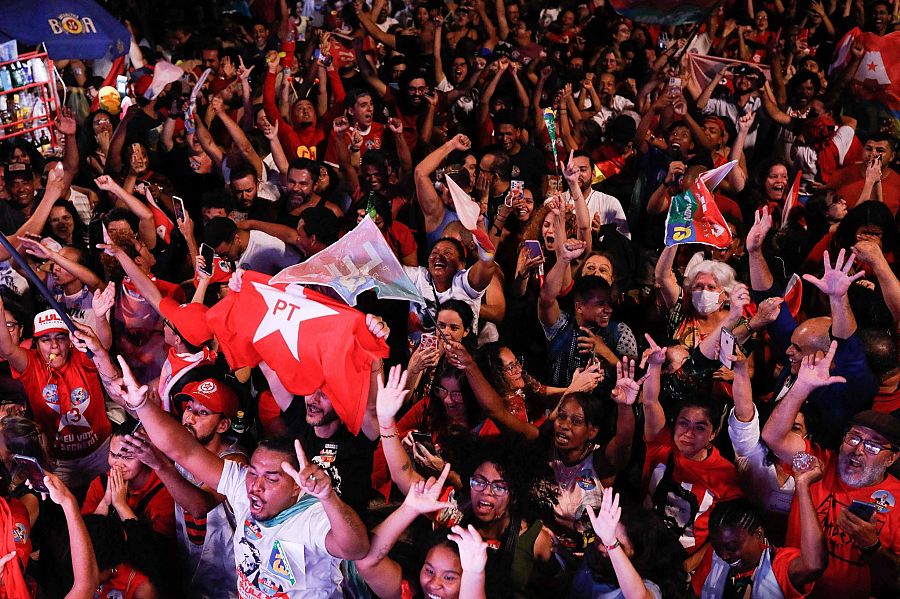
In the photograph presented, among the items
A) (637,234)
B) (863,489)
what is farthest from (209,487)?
(637,234)

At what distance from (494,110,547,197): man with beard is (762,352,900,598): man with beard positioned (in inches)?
114

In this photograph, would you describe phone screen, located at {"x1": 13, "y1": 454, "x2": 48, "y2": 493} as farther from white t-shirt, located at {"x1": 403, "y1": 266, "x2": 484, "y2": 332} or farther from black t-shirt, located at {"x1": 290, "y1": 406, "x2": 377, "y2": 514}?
white t-shirt, located at {"x1": 403, "y1": 266, "x2": 484, "y2": 332}

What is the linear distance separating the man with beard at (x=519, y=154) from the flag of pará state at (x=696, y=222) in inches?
46.3

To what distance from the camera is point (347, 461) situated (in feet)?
13.3

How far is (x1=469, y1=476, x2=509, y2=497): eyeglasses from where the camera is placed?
357cm

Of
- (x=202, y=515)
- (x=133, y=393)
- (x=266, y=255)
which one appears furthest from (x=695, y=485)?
(x=266, y=255)

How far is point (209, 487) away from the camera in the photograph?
Answer: 3797mm

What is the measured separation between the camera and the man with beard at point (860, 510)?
11.2ft

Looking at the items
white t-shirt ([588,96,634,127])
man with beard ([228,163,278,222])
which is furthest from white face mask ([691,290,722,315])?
white t-shirt ([588,96,634,127])

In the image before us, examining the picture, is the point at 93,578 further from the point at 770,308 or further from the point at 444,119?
the point at 444,119

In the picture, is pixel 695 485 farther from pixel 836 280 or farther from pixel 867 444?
pixel 836 280

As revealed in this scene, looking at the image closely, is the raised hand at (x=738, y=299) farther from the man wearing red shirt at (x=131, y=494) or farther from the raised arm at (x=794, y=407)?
the man wearing red shirt at (x=131, y=494)

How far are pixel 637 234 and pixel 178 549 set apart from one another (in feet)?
11.4

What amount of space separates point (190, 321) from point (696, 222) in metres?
2.50
